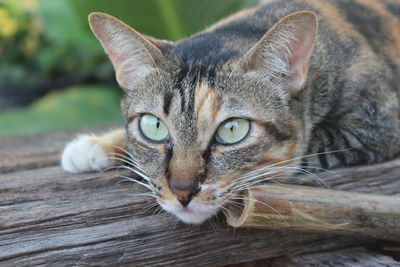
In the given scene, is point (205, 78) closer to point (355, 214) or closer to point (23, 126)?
point (355, 214)

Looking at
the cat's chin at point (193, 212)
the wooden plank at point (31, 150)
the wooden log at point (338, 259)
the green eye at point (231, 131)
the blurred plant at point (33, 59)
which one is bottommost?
the blurred plant at point (33, 59)

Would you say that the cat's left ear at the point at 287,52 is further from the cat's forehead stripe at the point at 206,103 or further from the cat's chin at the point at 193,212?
the cat's chin at the point at 193,212

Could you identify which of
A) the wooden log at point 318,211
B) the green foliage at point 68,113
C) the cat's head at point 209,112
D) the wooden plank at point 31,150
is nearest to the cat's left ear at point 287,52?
the cat's head at point 209,112

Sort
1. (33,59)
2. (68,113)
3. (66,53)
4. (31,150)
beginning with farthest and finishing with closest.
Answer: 1. (33,59)
2. (66,53)
3. (68,113)
4. (31,150)

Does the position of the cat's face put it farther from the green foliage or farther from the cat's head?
the green foliage

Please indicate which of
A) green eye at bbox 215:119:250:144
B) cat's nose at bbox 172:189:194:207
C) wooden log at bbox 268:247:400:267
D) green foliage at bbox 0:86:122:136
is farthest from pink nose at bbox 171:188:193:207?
green foliage at bbox 0:86:122:136

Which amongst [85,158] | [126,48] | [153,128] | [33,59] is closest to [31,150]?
[85,158]

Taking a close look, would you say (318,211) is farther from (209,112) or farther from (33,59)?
(33,59)

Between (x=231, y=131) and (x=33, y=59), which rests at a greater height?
(x=231, y=131)

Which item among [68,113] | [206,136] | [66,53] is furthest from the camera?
[66,53]
